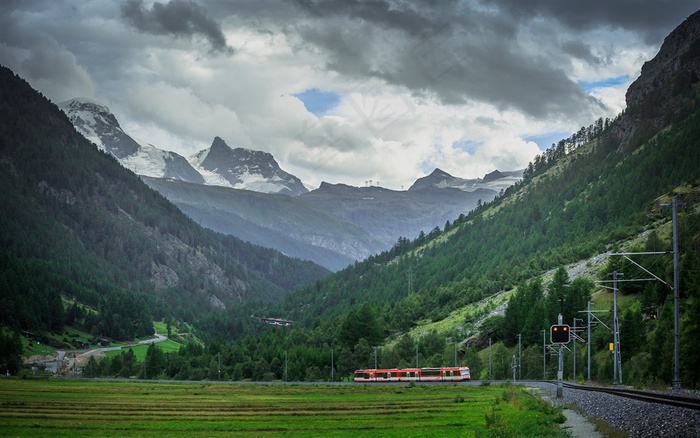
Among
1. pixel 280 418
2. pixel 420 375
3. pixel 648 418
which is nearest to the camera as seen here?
pixel 648 418

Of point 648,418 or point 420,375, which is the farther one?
point 420,375

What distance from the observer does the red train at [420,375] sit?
152 meters

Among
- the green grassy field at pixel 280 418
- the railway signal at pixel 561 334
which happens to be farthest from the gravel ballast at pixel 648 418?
the railway signal at pixel 561 334

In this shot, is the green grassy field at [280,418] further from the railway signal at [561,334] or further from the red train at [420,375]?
the red train at [420,375]

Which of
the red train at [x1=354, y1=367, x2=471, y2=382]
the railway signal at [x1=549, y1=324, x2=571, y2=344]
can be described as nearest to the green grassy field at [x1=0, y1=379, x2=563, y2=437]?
the railway signal at [x1=549, y1=324, x2=571, y2=344]

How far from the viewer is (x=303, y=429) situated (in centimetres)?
5569

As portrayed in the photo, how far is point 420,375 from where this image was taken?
155500 mm

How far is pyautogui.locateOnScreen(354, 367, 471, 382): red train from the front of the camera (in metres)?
152

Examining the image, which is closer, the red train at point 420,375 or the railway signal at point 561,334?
the railway signal at point 561,334

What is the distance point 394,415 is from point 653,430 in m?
40.1

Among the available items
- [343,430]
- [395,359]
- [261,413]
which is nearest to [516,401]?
[343,430]

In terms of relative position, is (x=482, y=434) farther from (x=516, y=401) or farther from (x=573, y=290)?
(x=573, y=290)

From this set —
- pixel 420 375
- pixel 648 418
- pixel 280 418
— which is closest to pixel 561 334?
pixel 280 418

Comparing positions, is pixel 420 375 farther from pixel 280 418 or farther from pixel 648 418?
pixel 648 418
